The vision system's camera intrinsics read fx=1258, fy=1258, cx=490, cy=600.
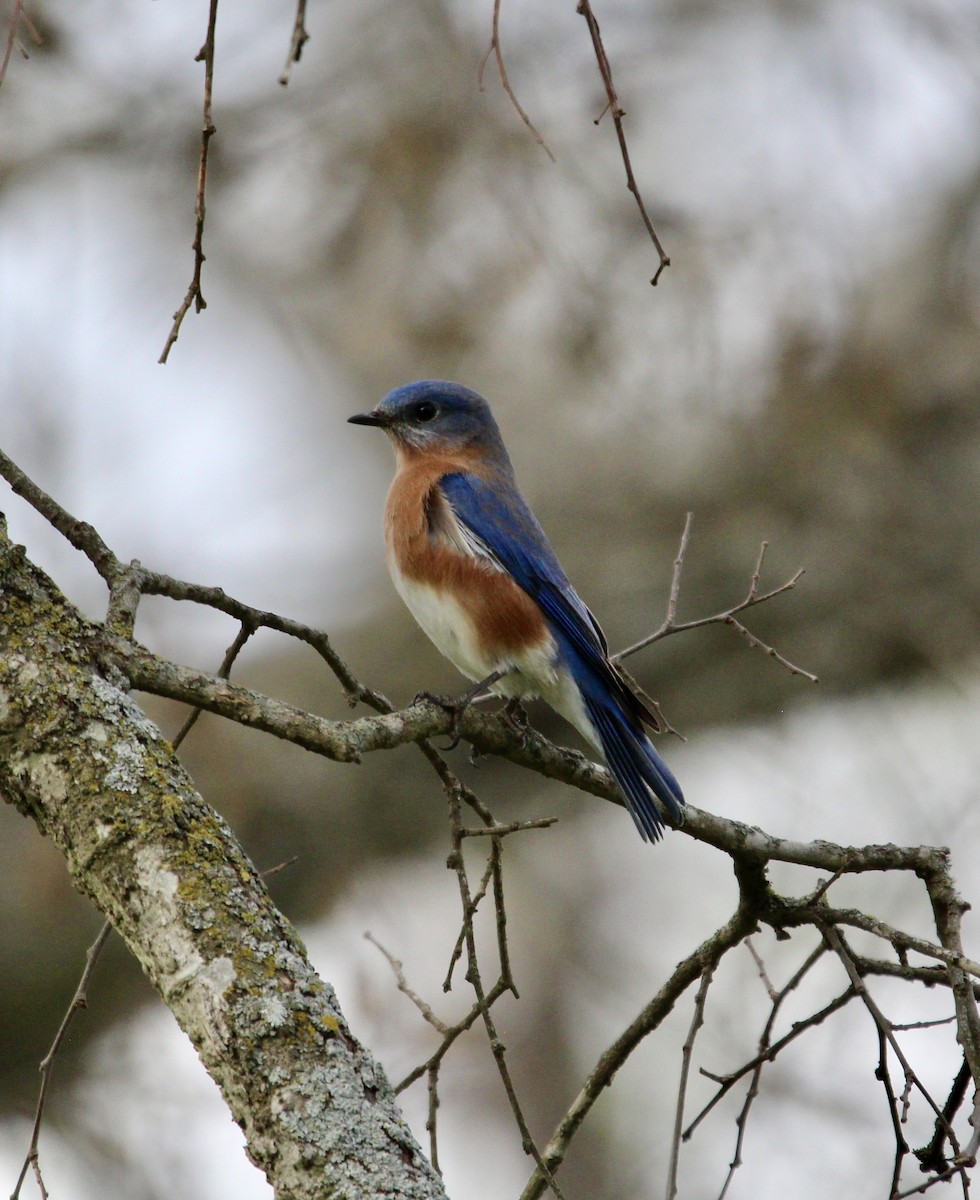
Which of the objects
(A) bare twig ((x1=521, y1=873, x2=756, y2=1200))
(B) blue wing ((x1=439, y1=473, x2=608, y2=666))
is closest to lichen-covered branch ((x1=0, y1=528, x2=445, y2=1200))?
(A) bare twig ((x1=521, y1=873, x2=756, y2=1200))

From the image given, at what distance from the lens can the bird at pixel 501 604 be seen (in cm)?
367

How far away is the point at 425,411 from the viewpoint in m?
4.55

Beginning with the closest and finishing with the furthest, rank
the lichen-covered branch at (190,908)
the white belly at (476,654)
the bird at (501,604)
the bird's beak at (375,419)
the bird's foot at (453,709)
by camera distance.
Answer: the lichen-covered branch at (190,908), the bird's foot at (453,709), the bird at (501,604), the white belly at (476,654), the bird's beak at (375,419)

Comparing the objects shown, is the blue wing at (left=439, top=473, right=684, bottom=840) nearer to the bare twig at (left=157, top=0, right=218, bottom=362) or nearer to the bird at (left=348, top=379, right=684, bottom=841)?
the bird at (left=348, top=379, right=684, bottom=841)

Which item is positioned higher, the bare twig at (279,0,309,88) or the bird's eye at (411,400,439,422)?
the bird's eye at (411,400,439,422)

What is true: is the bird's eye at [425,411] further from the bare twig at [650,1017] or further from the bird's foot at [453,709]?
the bare twig at [650,1017]

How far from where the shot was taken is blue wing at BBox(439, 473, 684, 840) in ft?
10.6

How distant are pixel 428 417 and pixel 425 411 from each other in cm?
2

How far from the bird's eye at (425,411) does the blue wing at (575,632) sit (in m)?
0.35

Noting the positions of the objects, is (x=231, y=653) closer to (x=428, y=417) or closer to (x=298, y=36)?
(x=298, y=36)

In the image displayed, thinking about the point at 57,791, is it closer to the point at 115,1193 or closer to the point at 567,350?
the point at 115,1193

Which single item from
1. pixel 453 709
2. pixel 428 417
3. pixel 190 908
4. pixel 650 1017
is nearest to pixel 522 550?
pixel 428 417

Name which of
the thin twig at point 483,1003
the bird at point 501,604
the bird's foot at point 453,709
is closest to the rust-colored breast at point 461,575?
the bird at point 501,604

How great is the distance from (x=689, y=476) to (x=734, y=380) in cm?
46
